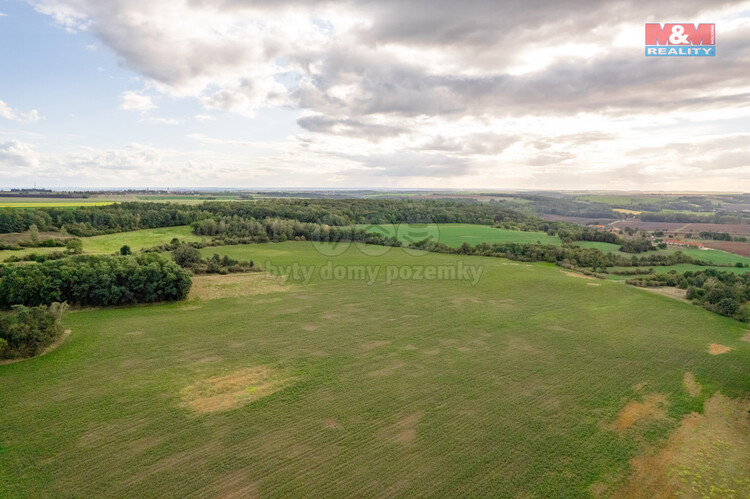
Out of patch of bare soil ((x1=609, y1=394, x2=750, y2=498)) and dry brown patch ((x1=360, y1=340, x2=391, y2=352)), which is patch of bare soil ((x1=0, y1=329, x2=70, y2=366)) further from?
patch of bare soil ((x1=609, y1=394, x2=750, y2=498))

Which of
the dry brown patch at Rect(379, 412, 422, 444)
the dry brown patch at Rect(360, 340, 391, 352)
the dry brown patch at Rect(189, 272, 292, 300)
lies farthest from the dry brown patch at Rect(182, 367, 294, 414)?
the dry brown patch at Rect(189, 272, 292, 300)

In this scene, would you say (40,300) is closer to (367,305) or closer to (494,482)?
(367,305)

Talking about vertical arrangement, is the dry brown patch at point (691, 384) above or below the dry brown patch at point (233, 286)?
below

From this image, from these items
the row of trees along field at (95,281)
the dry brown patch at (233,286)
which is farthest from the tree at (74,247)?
the dry brown patch at (233,286)

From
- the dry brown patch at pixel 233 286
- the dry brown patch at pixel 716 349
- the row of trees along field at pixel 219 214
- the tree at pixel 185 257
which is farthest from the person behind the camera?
the row of trees along field at pixel 219 214

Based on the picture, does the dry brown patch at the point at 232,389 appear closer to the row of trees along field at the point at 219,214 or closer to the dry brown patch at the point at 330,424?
the dry brown patch at the point at 330,424

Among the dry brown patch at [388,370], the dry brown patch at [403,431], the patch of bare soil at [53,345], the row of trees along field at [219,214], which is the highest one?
the row of trees along field at [219,214]

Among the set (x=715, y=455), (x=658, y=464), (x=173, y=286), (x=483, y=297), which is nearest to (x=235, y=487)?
(x=658, y=464)
